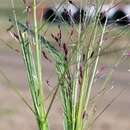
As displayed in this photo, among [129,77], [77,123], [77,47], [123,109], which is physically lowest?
[129,77]

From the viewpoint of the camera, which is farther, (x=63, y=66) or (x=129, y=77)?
(x=129, y=77)

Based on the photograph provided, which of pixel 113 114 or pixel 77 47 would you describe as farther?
pixel 113 114

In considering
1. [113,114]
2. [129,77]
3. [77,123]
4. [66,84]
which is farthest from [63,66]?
[129,77]

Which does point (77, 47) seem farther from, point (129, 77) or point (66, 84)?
point (129, 77)

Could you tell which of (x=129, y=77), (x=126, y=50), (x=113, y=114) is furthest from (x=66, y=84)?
(x=129, y=77)

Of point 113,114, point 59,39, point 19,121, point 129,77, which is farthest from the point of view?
point 129,77

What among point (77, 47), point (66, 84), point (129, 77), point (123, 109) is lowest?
point (129, 77)

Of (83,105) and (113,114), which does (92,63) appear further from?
(113,114)

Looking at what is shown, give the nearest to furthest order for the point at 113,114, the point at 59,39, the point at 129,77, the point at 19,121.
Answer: the point at 59,39, the point at 19,121, the point at 113,114, the point at 129,77

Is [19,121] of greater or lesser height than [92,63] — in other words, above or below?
below
